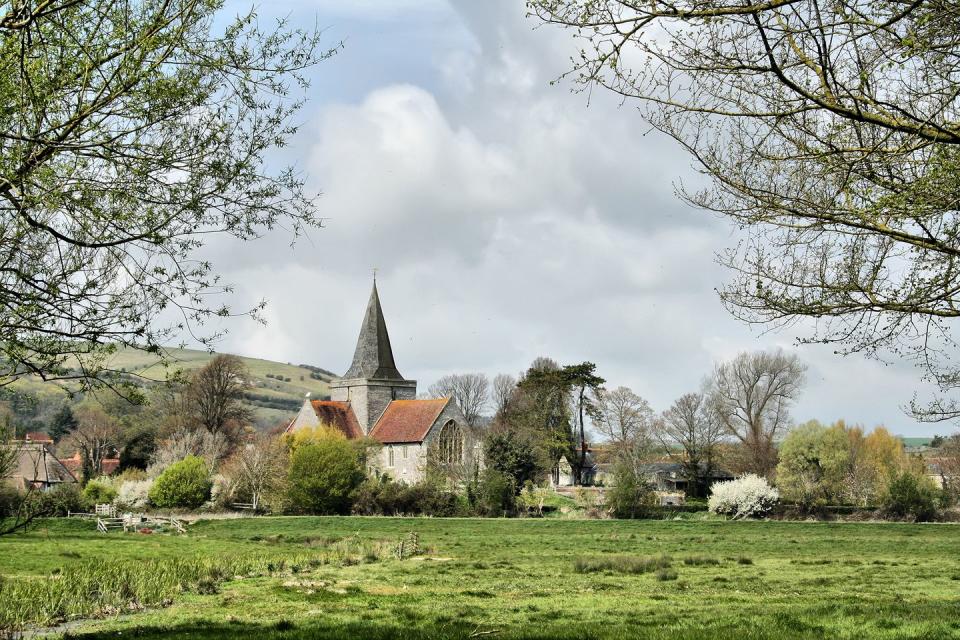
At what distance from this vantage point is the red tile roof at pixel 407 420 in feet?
233

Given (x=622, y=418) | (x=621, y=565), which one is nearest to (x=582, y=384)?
(x=622, y=418)

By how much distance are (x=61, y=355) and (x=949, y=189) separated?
27.8 feet

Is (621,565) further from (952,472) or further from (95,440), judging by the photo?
(95,440)

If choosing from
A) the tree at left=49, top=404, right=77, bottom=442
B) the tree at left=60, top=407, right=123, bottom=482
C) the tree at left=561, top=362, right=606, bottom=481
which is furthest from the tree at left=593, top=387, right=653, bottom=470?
the tree at left=49, top=404, right=77, bottom=442

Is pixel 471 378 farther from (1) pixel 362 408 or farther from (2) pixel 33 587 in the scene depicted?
(2) pixel 33 587

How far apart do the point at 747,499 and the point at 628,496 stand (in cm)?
732

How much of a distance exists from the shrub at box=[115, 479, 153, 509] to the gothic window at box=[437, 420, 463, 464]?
19065 mm

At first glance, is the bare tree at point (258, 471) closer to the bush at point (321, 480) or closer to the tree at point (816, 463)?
the bush at point (321, 480)

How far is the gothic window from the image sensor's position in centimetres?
6191

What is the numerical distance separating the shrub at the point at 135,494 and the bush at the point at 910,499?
143ft

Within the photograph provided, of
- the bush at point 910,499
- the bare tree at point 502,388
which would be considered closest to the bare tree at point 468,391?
the bare tree at point 502,388

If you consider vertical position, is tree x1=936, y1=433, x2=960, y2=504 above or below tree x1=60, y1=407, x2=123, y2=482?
below

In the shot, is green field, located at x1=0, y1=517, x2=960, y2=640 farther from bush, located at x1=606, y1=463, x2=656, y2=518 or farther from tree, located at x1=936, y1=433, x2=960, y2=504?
tree, located at x1=936, y1=433, x2=960, y2=504

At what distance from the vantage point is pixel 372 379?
3041 inches
